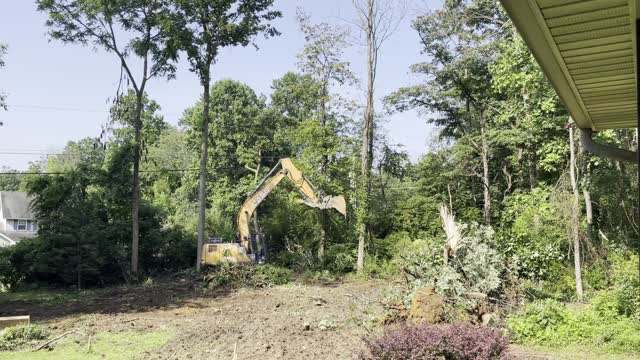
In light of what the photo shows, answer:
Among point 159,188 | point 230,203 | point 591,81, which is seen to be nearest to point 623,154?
point 591,81

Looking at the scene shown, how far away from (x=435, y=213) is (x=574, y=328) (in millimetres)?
13281

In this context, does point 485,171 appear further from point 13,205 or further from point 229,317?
point 13,205

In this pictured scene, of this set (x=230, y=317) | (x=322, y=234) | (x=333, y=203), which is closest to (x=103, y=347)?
(x=230, y=317)

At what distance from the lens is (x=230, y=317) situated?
36.3 feet

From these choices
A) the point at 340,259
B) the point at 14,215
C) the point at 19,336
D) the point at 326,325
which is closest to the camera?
the point at 19,336

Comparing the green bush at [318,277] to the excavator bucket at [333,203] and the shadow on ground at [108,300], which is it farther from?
the shadow on ground at [108,300]

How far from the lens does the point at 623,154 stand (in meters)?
4.92

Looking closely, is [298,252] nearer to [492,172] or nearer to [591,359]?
[492,172]

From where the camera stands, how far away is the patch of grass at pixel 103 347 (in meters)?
7.80

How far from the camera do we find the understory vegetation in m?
8.72

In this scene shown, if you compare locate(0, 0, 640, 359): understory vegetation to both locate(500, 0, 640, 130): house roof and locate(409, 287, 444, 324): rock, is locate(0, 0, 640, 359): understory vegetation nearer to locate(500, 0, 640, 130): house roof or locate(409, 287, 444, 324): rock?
locate(409, 287, 444, 324): rock

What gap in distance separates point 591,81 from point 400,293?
6.78 metres

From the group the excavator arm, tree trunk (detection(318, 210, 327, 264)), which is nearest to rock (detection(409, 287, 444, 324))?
the excavator arm

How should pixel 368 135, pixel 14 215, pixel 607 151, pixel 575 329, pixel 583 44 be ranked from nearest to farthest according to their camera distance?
1. pixel 583 44
2. pixel 607 151
3. pixel 575 329
4. pixel 368 135
5. pixel 14 215
